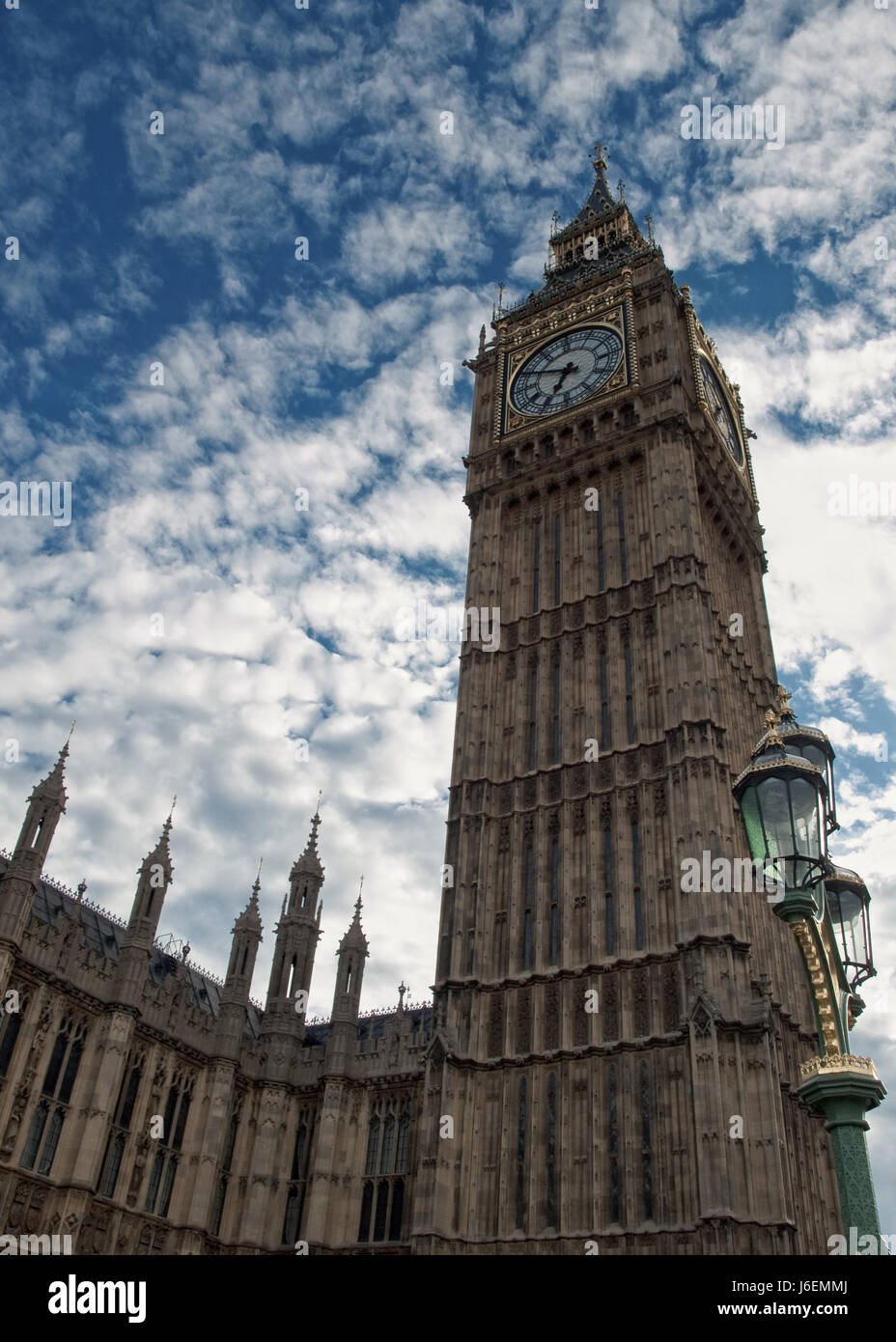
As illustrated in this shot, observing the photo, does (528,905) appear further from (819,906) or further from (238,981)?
(819,906)

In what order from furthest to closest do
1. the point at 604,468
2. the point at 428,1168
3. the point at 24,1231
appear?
the point at 604,468 < the point at 428,1168 < the point at 24,1231

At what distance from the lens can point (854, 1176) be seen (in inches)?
400

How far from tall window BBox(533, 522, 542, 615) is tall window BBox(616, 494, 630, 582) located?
12.6 ft

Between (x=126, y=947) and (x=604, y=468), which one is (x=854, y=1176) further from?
(x=604, y=468)

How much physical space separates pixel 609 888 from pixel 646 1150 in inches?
333

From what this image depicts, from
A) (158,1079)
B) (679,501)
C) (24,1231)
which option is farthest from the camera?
(679,501)

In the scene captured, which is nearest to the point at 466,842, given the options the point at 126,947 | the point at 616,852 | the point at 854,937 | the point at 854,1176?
the point at 616,852

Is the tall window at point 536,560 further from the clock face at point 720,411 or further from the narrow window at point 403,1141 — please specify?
the narrow window at point 403,1141

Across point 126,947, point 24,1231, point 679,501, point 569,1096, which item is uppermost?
point 679,501

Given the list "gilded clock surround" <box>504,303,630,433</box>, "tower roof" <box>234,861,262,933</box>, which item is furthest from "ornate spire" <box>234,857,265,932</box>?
"gilded clock surround" <box>504,303,630,433</box>

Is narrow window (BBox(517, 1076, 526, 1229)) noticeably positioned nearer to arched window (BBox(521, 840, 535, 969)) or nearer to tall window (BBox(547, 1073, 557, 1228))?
tall window (BBox(547, 1073, 557, 1228))

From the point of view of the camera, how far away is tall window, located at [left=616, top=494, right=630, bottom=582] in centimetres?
4388

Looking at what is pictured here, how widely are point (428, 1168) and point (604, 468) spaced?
95.5ft
